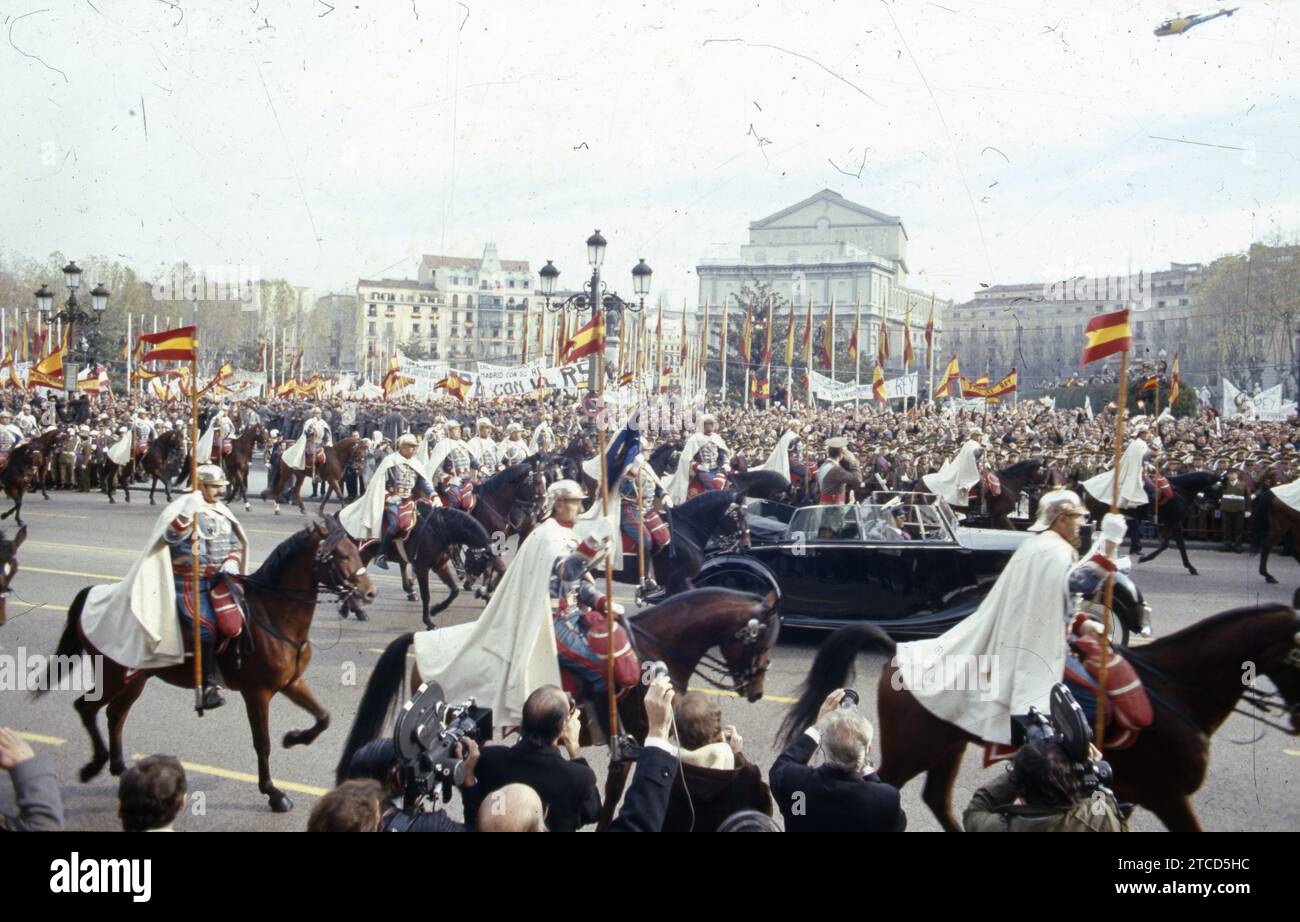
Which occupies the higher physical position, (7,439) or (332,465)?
(7,439)

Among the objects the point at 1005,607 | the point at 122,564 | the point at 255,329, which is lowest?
the point at 122,564

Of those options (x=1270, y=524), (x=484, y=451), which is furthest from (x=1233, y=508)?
(x=484, y=451)

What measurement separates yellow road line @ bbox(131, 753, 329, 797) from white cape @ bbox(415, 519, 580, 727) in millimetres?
1237

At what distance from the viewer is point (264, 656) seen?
22.1 ft

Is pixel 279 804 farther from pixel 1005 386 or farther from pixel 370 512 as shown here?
pixel 1005 386

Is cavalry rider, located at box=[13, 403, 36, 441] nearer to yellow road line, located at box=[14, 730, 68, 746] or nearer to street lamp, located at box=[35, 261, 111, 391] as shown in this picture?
street lamp, located at box=[35, 261, 111, 391]

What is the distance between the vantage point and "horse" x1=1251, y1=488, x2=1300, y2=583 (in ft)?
45.6

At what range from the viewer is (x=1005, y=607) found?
5688mm

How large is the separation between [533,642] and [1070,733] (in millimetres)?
2964

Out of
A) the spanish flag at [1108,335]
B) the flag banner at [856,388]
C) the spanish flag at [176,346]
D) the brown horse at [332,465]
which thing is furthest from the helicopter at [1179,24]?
the flag banner at [856,388]
